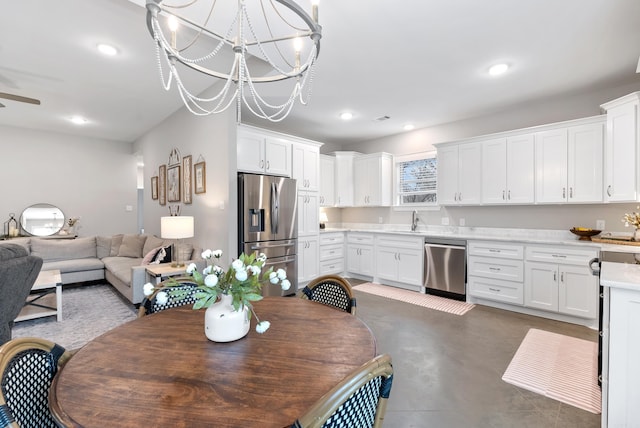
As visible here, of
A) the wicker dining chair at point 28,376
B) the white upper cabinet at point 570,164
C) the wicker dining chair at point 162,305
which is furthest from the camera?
the white upper cabinet at point 570,164

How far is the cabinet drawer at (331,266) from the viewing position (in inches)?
201

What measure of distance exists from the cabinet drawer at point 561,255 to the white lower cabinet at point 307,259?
2939 millimetres

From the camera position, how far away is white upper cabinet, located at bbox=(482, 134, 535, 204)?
382 cm

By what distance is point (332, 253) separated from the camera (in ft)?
17.3

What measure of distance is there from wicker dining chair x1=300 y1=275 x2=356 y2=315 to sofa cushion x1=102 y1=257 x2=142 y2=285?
3025 millimetres

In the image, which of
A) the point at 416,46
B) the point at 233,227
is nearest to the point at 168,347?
the point at 233,227

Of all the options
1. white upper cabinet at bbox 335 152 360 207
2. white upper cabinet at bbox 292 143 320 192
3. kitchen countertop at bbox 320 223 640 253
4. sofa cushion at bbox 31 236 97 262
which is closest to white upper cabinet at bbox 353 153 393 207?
white upper cabinet at bbox 335 152 360 207

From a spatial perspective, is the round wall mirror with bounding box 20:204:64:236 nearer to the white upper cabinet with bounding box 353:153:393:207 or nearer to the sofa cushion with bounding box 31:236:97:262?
the sofa cushion with bounding box 31:236:97:262

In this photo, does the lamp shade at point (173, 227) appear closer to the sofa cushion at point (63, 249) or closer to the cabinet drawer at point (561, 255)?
the sofa cushion at point (63, 249)

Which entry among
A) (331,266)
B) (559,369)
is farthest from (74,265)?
(559,369)

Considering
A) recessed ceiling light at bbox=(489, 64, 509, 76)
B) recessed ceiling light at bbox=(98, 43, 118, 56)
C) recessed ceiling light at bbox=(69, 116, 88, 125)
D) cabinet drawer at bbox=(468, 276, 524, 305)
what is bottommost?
cabinet drawer at bbox=(468, 276, 524, 305)

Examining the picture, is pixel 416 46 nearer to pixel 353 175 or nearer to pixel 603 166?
pixel 603 166

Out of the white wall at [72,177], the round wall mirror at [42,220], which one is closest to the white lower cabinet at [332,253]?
the white wall at [72,177]

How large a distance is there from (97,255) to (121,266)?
1.41 m
